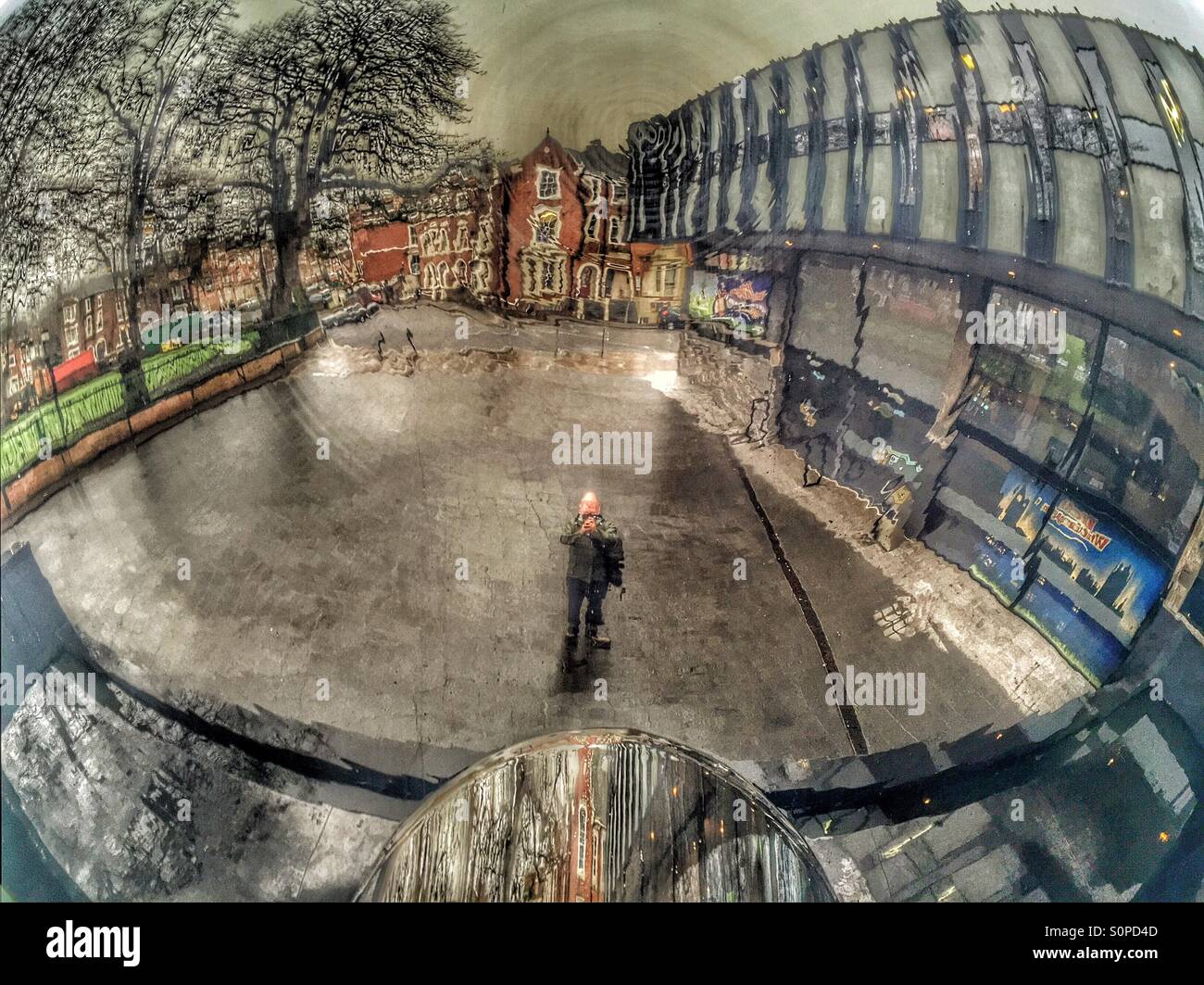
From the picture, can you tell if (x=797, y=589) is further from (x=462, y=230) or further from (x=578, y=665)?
(x=462, y=230)

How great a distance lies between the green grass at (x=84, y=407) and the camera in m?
3.16

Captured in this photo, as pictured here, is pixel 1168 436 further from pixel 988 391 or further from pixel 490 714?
pixel 490 714

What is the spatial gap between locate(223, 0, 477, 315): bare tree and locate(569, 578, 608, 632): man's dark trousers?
135cm

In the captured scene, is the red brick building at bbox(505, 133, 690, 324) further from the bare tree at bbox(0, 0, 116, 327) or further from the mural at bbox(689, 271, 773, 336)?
the bare tree at bbox(0, 0, 116, 327)

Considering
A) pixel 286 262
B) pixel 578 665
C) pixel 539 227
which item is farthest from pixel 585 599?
pixel 286 262

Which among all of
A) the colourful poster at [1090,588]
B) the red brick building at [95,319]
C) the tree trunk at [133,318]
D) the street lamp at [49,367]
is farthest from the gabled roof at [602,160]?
the street lamp at [49,367]

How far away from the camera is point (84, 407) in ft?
10.7

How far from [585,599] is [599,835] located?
3.09 feet

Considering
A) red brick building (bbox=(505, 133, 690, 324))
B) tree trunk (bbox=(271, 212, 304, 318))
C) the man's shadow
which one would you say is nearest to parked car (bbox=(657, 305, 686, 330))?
red brick building (bbox=(505, 133, 690, 324))

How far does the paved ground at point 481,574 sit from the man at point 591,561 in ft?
0.15

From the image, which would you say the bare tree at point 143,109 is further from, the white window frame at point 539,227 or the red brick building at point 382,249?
the white window frame at point 539,227

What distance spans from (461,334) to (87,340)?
1.36 meters

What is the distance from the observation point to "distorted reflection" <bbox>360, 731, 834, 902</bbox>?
3.28 m

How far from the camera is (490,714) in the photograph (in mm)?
3141
